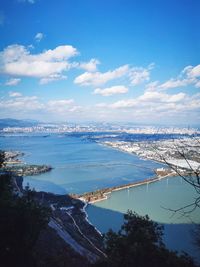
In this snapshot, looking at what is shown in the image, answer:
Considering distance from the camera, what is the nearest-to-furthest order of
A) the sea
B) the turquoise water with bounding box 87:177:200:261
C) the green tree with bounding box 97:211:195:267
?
the green tree with bounding box 97:211:195:267 → the turquoise water with bounding box 87:177:200:261 → the sea

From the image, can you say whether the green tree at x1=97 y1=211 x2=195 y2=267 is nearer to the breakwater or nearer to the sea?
the sea

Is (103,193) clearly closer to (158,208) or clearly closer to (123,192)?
(123,192)

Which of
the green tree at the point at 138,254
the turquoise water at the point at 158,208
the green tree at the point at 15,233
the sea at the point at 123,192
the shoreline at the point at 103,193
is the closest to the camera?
the green tree at the point at 15,233

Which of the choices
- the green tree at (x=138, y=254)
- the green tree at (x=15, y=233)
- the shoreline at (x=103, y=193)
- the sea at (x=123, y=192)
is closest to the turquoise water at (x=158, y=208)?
the sea at (x=123, y=192)

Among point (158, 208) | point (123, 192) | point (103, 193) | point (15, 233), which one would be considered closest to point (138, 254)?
point (15, 233)

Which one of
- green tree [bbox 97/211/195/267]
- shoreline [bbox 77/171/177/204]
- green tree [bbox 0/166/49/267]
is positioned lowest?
shoreline [bbox 77/171/177/204]

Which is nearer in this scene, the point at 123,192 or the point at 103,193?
the point at 103,193

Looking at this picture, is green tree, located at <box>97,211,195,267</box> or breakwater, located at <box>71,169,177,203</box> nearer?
green tree, located at <box>97,211,195,267</box>

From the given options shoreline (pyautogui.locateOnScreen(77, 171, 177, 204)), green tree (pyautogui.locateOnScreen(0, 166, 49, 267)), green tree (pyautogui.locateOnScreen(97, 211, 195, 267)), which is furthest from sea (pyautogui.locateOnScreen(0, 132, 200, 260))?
green tree (pyautogui.locateOnScreen(0, 166, 49, 267))

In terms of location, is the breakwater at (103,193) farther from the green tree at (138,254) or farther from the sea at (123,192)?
the green tree at (138,254)

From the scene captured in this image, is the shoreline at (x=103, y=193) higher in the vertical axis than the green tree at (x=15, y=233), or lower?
lower

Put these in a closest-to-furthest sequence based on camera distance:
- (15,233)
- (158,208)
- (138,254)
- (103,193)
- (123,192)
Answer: (15,233)
(138,254)
(158,208)
(103,193)
(123,192)

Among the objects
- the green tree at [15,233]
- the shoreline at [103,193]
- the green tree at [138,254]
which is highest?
the green tree at [15,233]
